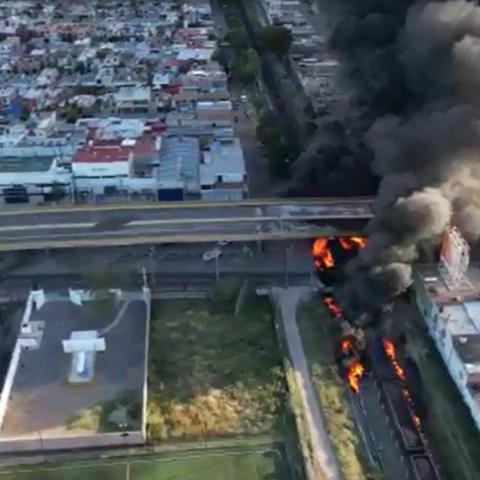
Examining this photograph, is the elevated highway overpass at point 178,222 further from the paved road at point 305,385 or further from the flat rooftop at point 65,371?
the flat rooftop at point 65,371

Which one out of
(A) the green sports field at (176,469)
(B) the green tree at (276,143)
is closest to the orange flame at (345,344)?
(A) the green sports field at (176,469)

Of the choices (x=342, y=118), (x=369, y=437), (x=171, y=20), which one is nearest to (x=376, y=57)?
(x=342, y=118)

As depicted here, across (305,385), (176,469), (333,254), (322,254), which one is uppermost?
(322,254)

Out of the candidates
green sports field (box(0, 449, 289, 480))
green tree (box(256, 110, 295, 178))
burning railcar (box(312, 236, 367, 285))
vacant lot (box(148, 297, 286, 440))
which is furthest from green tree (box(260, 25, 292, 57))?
green sports field (box(0, 449, 289, 480))

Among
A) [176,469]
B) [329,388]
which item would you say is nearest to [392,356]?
[329,388]

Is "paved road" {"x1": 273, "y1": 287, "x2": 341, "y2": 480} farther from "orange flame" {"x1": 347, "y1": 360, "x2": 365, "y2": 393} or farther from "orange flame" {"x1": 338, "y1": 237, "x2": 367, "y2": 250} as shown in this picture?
"orange flame" {"x1": 338, "y1": 237, "x2": 367, "y2": 250}

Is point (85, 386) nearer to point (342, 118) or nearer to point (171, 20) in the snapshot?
point (342, 118)

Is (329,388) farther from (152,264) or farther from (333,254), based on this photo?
(152,264)
